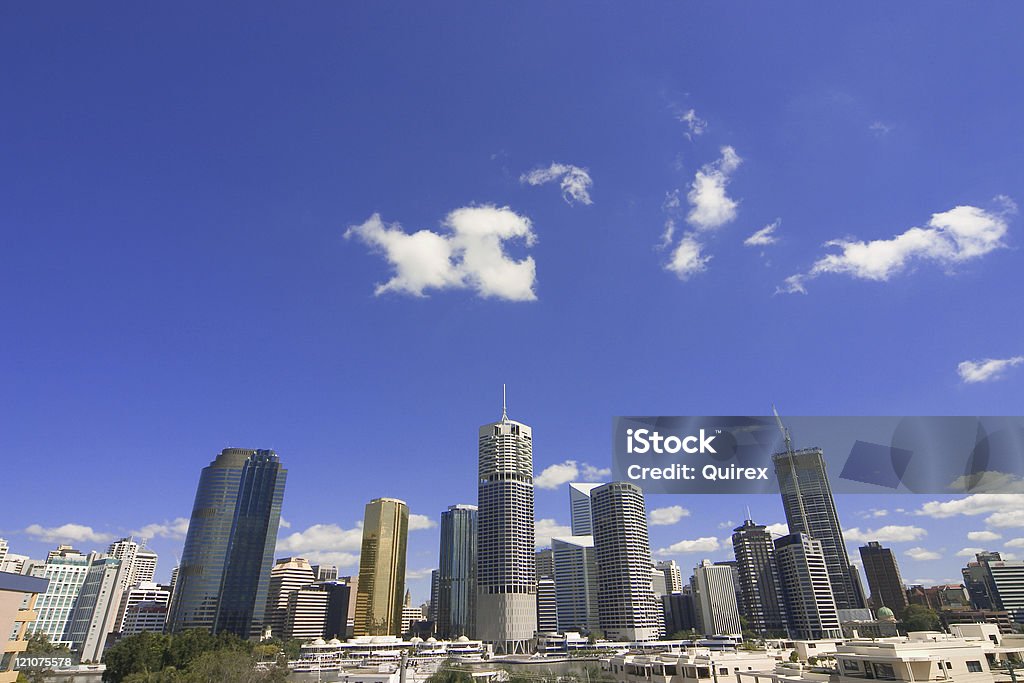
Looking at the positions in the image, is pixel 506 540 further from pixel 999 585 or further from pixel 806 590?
pixel 999 585

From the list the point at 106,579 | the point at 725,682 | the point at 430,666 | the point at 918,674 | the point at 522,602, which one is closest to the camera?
the point at 918,674

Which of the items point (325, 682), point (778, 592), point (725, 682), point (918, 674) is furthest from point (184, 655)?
point (778, 592)

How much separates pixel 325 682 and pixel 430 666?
3173 cm

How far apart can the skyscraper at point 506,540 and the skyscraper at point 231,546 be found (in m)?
73.0

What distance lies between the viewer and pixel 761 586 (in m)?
192

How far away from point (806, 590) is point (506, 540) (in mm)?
95604

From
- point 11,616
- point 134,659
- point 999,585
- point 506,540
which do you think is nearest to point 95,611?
point 506,540

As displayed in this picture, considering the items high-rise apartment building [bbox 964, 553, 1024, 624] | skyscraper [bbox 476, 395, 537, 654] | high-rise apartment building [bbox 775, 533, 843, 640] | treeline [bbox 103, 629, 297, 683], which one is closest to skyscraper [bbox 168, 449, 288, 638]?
skyscraper [bbox 476, 395, 537, 654]

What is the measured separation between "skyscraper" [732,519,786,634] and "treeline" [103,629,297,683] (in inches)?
6604

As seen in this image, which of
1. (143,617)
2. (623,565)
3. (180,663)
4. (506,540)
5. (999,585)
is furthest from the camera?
(143,617)

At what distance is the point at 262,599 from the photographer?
173m

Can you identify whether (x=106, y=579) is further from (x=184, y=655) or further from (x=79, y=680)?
(x=184, y=655)

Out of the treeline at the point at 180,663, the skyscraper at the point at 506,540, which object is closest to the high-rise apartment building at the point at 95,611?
the skyscraper at the point at 506,540

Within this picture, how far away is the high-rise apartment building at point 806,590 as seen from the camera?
166 metres
